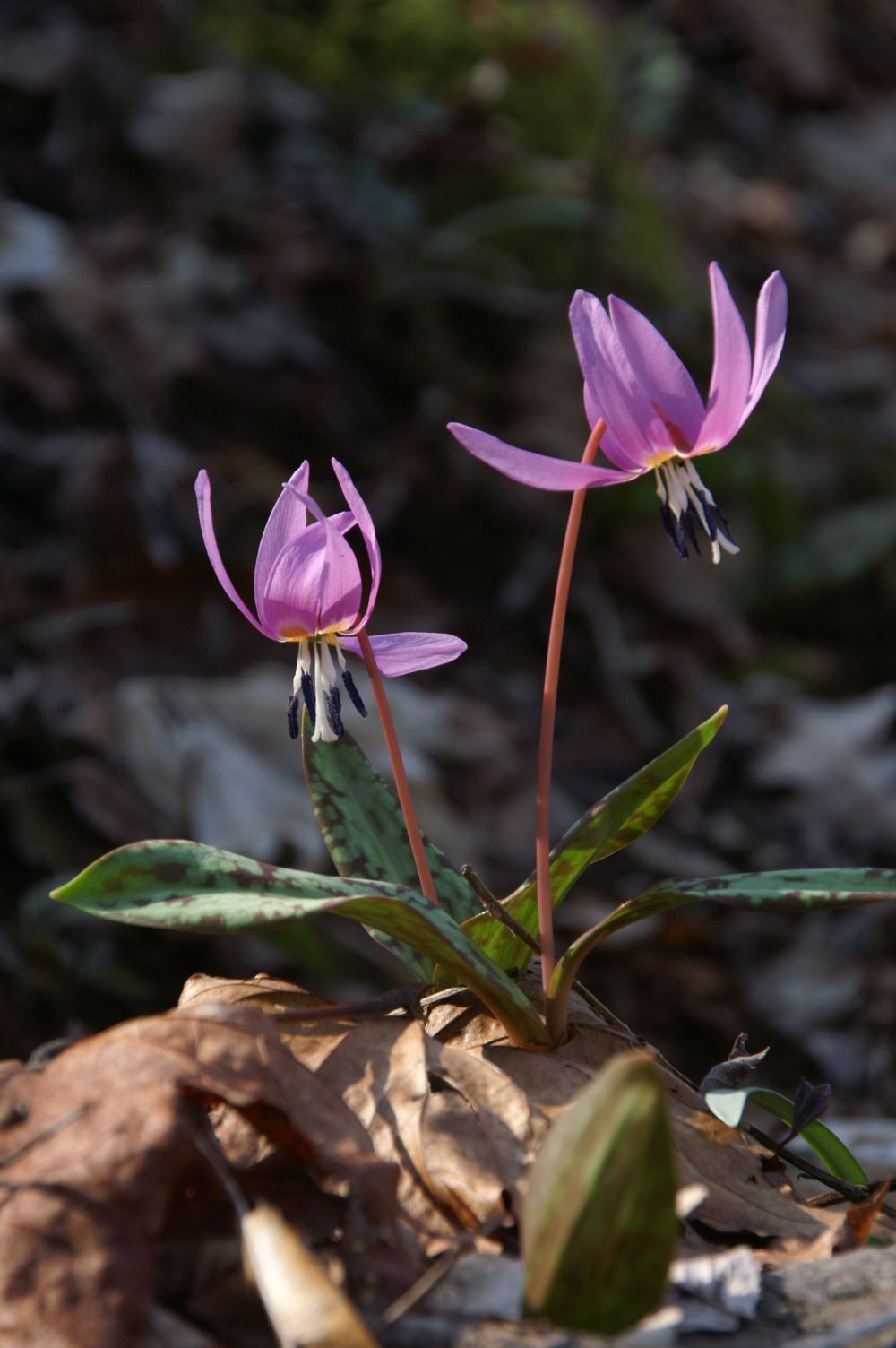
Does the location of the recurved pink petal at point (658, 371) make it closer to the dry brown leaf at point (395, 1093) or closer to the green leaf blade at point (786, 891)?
the green leaf blade at point (786, 891)

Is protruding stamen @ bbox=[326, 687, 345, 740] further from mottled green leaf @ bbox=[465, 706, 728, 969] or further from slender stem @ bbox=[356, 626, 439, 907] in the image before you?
mottled green leaf @ bbox=[465, 706, 728, 969]

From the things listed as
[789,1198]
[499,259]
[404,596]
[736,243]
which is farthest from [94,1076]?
[736,243]

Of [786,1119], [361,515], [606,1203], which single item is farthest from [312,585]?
[786,1119]

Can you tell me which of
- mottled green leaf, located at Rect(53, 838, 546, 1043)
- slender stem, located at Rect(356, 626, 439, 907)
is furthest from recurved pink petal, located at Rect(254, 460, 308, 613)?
mottled green leaf, located at Rect(53, 838, 546, 1043)

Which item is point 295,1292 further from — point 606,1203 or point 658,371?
point 658,371

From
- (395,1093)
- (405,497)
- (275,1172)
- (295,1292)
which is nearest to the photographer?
(295,1292)

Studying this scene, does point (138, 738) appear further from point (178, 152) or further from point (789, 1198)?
point (178, 152)

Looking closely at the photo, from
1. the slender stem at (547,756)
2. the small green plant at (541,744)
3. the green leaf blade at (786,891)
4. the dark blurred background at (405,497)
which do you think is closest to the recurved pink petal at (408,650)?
the small green plant at (541,744)
